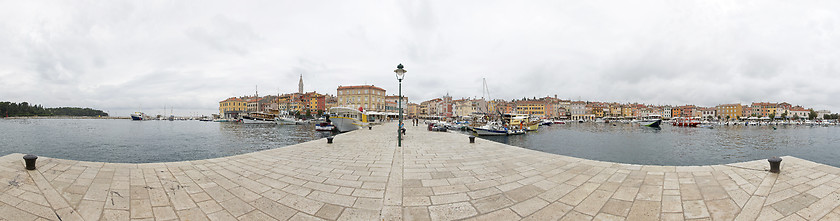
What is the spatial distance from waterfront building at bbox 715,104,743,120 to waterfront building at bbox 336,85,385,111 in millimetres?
135968

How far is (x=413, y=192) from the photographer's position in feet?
15.6

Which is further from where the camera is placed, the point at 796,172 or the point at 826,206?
the point at 796,172

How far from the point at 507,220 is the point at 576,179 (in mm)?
2615

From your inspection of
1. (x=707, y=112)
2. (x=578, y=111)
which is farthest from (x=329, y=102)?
(x=707, y=112)

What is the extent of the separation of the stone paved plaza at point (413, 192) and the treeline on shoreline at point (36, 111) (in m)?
171

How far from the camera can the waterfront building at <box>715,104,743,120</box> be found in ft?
374

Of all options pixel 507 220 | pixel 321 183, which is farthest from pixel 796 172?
pixel 321 183

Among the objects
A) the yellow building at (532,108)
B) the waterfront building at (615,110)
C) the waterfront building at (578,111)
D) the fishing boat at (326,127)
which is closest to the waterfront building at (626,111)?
the waterfront building at (615,110)

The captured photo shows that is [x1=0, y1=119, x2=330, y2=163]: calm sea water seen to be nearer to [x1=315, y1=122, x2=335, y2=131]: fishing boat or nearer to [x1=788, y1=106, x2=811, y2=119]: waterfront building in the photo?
[x1=315, y1=122, x2=335, y2=131]: fishing boat

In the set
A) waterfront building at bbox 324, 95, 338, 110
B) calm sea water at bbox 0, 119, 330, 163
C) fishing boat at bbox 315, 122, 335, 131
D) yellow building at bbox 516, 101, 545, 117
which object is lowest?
calm sea water at bbox 0, 119, 330, 163

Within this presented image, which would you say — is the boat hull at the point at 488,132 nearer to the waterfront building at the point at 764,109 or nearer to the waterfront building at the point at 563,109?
the waterfront building at the point at 563,109

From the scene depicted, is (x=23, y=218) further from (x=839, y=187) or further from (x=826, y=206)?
(x=839, y=187)

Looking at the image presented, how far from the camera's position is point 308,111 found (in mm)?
102500

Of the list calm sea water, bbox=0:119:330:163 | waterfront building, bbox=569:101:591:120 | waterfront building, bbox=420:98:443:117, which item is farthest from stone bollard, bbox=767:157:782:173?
waterfront building, bbox=569:101:591:120
